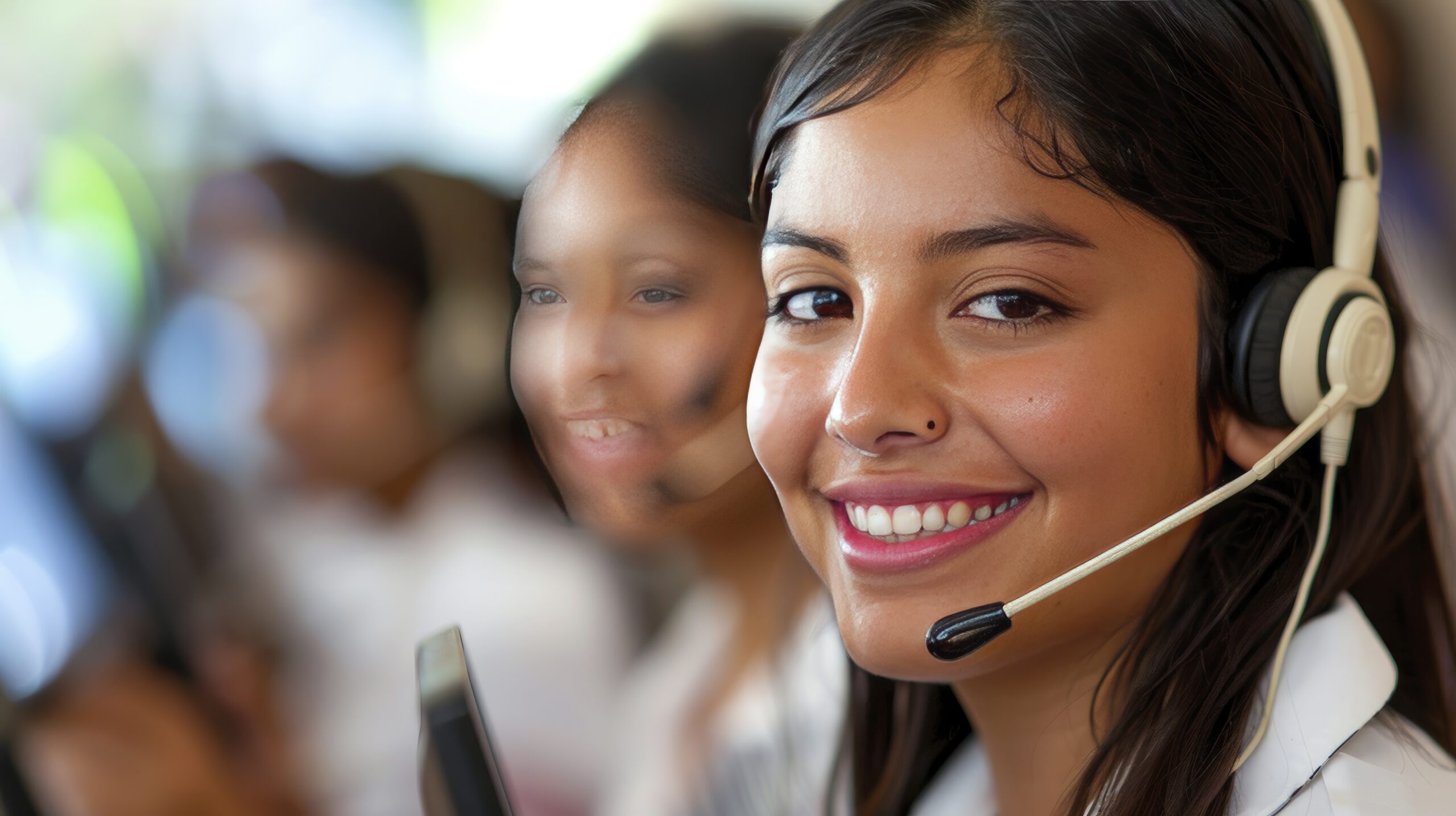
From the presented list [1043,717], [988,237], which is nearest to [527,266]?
[988,237]

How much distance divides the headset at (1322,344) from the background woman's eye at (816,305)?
176mm

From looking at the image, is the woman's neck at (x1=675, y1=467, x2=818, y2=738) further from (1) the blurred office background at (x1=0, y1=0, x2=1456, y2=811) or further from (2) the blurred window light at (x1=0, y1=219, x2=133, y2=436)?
(2) the blurred window light at (x1=0, y1=219, x2=133, y2=436)

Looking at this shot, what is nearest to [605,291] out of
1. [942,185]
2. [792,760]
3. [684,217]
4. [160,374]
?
[684,217]

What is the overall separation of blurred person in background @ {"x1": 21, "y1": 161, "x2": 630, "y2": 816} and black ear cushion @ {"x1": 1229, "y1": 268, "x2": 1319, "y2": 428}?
38 cm

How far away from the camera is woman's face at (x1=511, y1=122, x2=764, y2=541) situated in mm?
548

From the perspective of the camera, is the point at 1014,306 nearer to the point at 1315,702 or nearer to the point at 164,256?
the point at 1315,702

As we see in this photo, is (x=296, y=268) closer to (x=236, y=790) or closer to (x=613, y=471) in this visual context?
(x=613, y=471)

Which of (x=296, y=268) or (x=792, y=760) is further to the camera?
(x=792, y=760)

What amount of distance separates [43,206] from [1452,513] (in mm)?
1124

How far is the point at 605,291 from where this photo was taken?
545 millimetres

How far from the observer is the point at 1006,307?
0.59 meters

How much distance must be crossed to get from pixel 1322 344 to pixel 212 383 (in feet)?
2.08

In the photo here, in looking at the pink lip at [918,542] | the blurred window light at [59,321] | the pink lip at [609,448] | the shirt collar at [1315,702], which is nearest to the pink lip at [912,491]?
the pink lip at [918,542]

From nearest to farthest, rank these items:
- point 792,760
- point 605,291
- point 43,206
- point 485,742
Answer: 1. point 485,742
2. point 605,291
3. point 43,206
4. point 792,760
